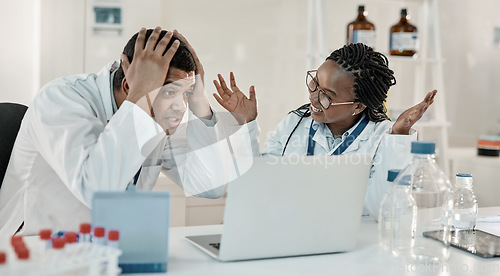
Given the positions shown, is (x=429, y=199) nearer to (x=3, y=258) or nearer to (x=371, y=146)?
(x=371, y=146)

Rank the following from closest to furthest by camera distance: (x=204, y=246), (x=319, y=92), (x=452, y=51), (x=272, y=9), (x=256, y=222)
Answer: (x=256, y=222)
(x=204, y=246)
(x=319, y=92)
(x=272, y=9)
(x=452, y=51)

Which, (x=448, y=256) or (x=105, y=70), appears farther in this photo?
(x=105, y=70)

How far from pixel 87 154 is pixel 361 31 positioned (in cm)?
168

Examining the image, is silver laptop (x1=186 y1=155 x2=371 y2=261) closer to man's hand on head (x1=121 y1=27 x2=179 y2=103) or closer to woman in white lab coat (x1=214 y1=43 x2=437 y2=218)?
man's hand on head (x1=121 y1=27 x2=179 y2=103)

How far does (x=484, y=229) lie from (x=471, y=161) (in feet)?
5.00

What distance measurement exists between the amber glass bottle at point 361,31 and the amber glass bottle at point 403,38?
6.3 inches

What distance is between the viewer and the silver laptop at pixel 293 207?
3.33ft

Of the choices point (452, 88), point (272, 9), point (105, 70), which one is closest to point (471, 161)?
point (452, 88)

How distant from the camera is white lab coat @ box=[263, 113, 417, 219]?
154 cm

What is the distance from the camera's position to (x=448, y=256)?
112 cm

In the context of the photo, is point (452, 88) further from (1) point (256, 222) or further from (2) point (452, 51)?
(1) point (256, 222)

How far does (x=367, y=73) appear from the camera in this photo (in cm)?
177

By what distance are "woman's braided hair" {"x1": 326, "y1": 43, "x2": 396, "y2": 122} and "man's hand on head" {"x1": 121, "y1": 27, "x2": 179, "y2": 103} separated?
0.67 meters

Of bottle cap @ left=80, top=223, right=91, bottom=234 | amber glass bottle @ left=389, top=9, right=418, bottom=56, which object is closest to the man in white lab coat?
bottle cap @ left=80, top=223, right=91, bottom=234
